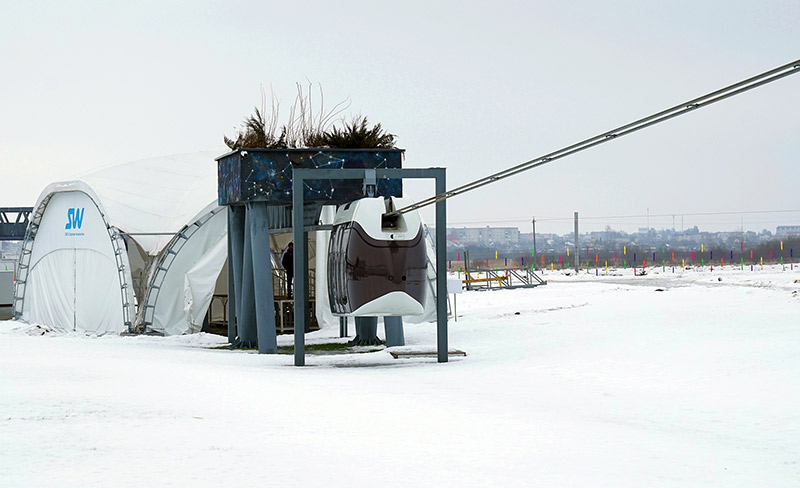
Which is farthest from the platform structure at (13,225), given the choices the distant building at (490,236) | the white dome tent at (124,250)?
the distant building at (490,236)

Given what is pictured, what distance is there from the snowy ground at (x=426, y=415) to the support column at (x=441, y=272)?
1.18ft

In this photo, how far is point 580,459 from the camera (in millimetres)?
7094

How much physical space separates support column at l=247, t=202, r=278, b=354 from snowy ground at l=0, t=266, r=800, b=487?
136cm

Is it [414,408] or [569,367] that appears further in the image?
[569,367]

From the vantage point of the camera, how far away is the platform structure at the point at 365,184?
47.6ft

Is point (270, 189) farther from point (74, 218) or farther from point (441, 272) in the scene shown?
point (74, 218)

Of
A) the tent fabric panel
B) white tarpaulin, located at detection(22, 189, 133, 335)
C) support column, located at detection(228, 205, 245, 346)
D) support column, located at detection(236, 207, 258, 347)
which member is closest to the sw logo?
white tarpaulin, located at detection(22, 189, 133, 335)

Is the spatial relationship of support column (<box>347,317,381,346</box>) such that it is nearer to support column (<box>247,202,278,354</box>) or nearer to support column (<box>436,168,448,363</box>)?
support column (<box>247,202,278,354</box>)

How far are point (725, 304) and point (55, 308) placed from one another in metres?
16.0

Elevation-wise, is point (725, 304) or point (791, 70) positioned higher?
point (791, 70)

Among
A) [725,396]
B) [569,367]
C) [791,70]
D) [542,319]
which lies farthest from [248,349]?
[791,70]

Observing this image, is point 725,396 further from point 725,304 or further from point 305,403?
point 725,304

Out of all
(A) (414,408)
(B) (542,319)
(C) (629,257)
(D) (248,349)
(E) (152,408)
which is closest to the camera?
(E) (152,408)

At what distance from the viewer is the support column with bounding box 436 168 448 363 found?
14625 millimetres
